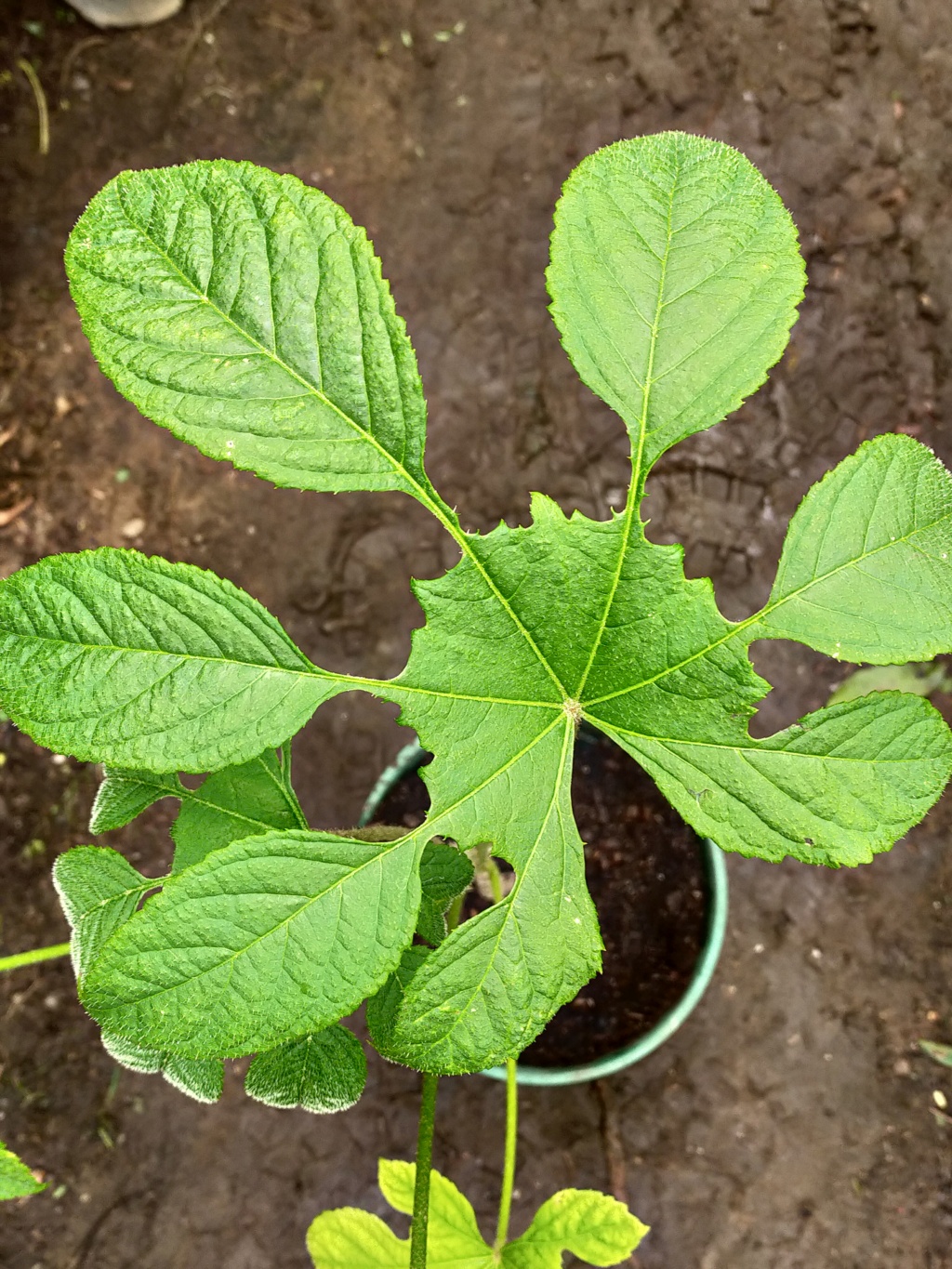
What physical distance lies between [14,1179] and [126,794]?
357 mm

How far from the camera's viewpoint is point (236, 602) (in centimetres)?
82

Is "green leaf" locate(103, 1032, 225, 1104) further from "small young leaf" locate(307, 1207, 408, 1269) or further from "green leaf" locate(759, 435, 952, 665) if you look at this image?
"green leaf" locate(759, 435, 952, 665)

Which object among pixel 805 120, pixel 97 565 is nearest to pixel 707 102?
pixel 805 120

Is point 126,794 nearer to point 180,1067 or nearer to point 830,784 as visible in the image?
point 180,1067

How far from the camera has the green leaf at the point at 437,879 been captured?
969 mm

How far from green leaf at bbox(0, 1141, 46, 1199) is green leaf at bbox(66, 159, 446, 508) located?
625 mm

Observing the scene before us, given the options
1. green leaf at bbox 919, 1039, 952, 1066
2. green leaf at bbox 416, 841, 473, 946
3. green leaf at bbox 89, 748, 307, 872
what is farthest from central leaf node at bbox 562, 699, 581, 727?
green leaf at bbox 919, 1039, 952, 1066

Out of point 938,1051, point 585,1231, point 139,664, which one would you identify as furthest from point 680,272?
point 938,1051

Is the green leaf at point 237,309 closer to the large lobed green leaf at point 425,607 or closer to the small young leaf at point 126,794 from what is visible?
the large lobed green leaf at point 425,607

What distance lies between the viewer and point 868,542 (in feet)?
2.78

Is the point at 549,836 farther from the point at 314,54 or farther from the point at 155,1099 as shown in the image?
the point at 314,54

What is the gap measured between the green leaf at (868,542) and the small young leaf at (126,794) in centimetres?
62

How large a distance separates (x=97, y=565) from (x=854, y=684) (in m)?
1.58

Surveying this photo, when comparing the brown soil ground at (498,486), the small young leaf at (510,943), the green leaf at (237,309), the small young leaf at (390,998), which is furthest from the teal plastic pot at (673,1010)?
the green leaf at (237,309)
